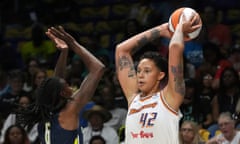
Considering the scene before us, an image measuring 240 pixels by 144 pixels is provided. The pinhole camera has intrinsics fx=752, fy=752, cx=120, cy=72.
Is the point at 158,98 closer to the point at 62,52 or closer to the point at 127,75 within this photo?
the point at 127,75

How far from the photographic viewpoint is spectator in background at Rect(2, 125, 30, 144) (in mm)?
9797

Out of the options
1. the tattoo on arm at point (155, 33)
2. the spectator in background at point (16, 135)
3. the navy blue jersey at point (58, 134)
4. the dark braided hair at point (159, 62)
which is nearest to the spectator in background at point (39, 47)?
the spectator in background at point (16, 135)

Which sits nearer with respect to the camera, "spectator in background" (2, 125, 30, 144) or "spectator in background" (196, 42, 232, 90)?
"spectator in background" (2, 125, 30, 144)

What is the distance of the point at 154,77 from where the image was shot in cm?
629

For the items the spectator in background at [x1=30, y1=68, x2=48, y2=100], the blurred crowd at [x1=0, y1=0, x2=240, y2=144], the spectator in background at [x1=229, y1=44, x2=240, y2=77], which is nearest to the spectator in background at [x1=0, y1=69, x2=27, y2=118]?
the blurred crowd at [x1=0, y1=0, x2=240, y2=144]

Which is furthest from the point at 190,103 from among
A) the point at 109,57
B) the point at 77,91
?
the point at 77,91

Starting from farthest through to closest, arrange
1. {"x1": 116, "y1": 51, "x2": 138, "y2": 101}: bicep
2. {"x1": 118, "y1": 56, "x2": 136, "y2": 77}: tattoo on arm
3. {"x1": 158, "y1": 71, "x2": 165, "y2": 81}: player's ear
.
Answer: {"x1": 118, "y1": 56, "x2": 136, "y2": 77}: tattoo on arm → {"x1": 116, "y1": 51, "x2": 138, "y2": 101}: bicep → {"x1": 158, "y1": 71, "x2": 165, "y2": 81}: player's ear

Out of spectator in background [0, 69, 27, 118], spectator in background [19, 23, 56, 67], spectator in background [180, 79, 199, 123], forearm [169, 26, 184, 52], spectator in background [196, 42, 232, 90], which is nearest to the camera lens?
forearm [169, 26, 184, 52]

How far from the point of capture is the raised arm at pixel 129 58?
6.60 metres

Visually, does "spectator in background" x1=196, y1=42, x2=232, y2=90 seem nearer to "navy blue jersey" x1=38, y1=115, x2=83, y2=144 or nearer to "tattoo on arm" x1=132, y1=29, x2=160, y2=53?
"tattoo on arm" x1=132, y1=29, x2=160, y2=53

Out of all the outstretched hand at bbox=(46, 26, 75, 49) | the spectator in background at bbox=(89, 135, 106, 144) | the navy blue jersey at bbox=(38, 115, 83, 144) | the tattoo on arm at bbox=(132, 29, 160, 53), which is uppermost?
the outstretched hand at bbox=(46, 26, 75, 49)

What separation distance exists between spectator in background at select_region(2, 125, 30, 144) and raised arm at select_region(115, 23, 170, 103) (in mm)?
3403

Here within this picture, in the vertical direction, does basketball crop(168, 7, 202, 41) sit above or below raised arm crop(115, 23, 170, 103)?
above

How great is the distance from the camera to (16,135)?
387 inches
